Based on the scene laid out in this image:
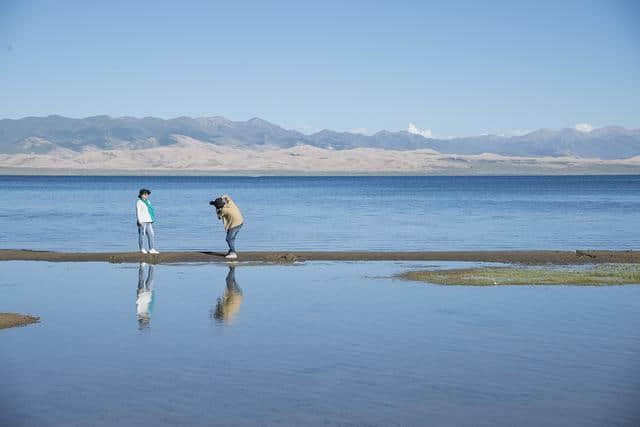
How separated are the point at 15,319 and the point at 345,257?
1335cm

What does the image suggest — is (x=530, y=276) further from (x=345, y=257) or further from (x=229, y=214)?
(x=229, y=214)

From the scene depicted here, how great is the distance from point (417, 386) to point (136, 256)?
1695 cm

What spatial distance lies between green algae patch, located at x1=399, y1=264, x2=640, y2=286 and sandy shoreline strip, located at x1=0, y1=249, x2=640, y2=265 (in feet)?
7.00

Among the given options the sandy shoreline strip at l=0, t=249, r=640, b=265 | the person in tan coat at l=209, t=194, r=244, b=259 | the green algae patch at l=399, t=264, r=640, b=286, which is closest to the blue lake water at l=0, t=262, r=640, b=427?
the green algae patch at l=399, t=264, r=640, b=286

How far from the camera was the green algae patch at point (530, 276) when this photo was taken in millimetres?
21844

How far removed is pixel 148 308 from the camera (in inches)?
697

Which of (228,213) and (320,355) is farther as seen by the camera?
(228,213)

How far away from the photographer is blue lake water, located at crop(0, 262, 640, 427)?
10656 mm

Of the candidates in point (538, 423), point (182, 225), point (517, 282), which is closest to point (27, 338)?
point (538, 423)

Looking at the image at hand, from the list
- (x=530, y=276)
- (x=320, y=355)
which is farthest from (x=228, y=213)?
(x=320, y=355)

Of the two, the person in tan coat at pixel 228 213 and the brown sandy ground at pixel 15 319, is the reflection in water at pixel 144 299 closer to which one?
the brown sandy ground at pixel 15 319

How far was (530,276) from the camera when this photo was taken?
22.9 meters

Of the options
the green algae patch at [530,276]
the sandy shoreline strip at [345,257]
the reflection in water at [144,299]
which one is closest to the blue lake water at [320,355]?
the reflection in water at [144,299]

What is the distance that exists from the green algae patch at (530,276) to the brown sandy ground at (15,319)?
9636 millimetres
